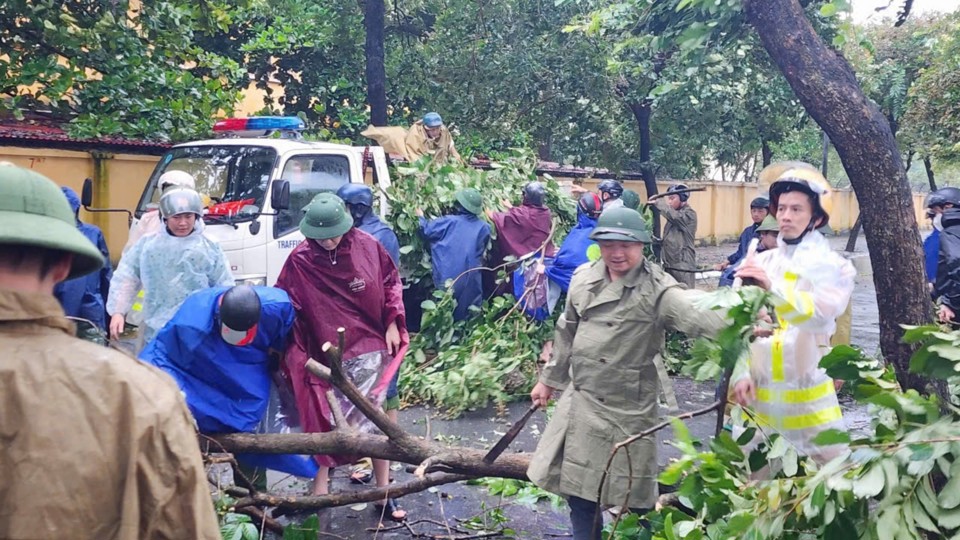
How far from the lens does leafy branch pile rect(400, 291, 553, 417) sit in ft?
23.8

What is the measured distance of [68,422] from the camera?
5.54ft

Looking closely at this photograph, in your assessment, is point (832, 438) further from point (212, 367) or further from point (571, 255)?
point (571, 255)

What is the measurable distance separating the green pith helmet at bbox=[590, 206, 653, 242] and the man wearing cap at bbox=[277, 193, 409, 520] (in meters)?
1.72

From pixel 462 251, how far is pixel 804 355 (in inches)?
191

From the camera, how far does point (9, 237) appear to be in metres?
1.67

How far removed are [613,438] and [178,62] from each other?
9.11 meters

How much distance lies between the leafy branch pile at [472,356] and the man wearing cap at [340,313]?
84.6 inches

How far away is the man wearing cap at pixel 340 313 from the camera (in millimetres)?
4660

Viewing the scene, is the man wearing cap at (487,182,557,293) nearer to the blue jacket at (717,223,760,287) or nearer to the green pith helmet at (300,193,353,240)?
the blue jacket at (717,223,760,287)

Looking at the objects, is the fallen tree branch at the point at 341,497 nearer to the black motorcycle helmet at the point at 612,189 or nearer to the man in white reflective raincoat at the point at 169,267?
the man in white reflective raincoat at the point at 169,267

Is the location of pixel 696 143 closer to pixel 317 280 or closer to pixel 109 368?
pixel 317 280

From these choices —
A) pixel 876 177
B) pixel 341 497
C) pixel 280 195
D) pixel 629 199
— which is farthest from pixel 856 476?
pixel 629 199

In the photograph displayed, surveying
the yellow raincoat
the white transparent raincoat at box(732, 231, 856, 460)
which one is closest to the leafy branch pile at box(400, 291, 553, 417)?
the white transparent raincoat at box(732, 231, 856, 460)

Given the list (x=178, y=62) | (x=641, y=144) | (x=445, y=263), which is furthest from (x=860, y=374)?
(x=641, y=144)
